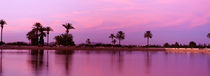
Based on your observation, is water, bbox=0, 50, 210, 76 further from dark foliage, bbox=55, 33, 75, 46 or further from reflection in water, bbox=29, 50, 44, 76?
dark foliage, bbox=55, 33, 75, 46

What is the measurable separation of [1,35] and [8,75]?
80.8 meters

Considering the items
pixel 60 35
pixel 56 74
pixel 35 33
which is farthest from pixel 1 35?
pixel 56 74

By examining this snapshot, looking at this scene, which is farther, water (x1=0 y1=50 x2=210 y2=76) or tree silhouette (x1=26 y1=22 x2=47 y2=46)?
tree silhouette (x1=26 y1=22 x2=47 y2=46)

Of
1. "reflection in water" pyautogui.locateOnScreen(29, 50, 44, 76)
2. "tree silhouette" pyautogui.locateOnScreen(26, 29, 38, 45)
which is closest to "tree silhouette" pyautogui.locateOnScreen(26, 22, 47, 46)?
"tree silhouette" pyautogui.locateOnScreen(26, 29, 38, 45)

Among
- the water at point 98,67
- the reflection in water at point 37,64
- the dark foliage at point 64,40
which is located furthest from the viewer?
the dark foliage at point 64,40

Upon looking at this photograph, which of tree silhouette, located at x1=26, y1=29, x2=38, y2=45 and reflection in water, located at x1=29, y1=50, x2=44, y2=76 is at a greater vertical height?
tree silhouette, located at x1=26, y1=29, x2=38, y2=45

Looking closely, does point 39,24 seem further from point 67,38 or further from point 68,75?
point 68,75

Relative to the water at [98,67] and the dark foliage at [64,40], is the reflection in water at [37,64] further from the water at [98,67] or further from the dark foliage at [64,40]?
the dark foliage at [64,40]

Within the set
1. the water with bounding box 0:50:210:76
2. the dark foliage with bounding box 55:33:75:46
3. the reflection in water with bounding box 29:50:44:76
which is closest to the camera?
the water with bounding box 0:50:210:76

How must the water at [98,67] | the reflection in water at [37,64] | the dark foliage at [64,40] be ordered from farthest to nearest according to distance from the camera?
the dark foliage at [64,40], the reflection in water at [37,64], the water at [98,67]

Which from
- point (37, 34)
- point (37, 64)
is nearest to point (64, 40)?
point (37, 34)

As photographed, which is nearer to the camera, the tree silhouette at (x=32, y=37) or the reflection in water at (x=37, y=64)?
the reflection in water at (x=37, y=64)

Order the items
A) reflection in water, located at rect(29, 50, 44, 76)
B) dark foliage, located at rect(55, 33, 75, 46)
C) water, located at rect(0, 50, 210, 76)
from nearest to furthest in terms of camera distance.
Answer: water, located at rect(0, 50, 210, 76), reflection in water, located at rect(29, 50, 44, 76), dark foliage, located at rect(55, 33, 75, 46)

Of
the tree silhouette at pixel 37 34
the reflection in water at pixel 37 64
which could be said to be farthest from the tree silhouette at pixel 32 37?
the reflection in water at pixel 37 64
